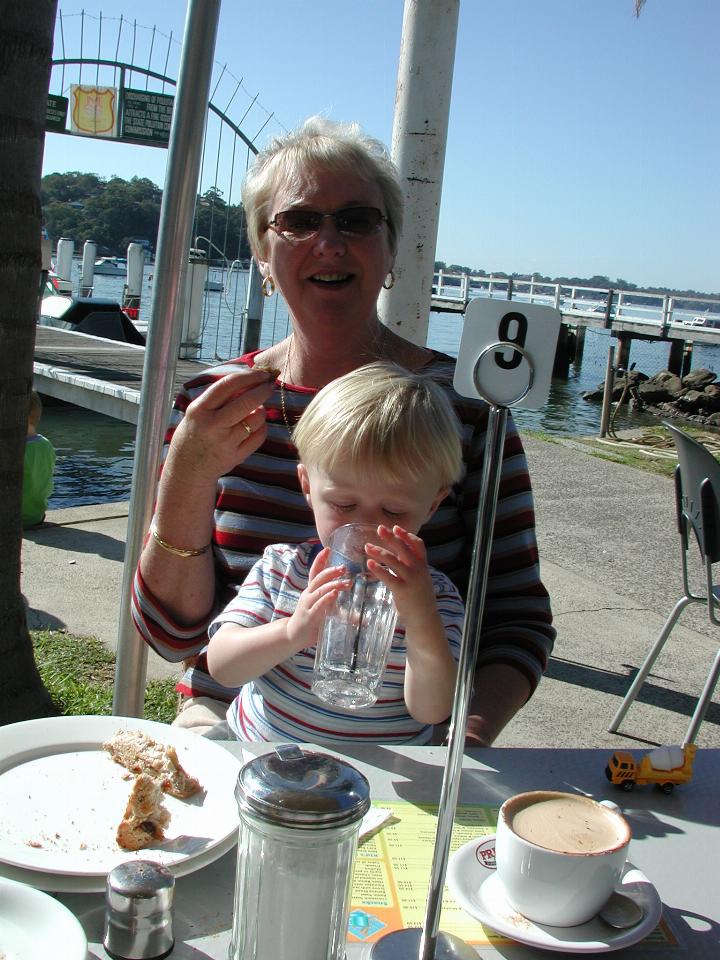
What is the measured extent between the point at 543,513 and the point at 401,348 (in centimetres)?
568

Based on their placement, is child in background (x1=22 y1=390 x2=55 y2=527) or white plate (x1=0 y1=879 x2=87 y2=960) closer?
white plate (x1=0 y1=879 x2=87 y2=960)

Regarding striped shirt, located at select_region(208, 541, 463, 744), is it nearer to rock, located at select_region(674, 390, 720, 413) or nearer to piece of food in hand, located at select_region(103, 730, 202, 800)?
piece of food in hand, located at select_region(103, 730, 202, 800)

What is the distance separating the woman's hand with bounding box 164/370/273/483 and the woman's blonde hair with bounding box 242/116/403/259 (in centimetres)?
67

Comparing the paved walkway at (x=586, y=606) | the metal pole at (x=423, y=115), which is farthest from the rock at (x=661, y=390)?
the metal pole at (x=423, y=115)

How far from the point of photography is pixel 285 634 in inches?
61.4

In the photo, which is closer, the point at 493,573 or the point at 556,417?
the point at 493,573

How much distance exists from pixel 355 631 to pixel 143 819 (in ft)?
1.45

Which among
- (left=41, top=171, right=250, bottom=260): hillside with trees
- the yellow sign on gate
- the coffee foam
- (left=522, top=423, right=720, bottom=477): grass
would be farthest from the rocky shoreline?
the coffee foam

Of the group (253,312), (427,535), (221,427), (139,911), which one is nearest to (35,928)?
(139,911)

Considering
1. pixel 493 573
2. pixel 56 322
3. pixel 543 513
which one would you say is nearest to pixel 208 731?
pixel 493 573

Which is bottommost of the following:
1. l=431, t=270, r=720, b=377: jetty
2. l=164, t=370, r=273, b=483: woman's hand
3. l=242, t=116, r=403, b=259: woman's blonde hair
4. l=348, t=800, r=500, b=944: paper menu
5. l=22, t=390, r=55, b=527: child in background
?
l=22, t=390, r=55, b=527: child in background

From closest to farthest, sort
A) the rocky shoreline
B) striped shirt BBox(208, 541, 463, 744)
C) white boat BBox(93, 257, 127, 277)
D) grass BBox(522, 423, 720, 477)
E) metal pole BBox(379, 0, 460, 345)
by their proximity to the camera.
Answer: striped shirt BBox(208, 541, 463, 744) < metal pole BBox(379, 0, 460, 345) < grass BBox(522, 423, 720, 477) < the rocky shoreline < white boat BBox(93, 257, 127, 277)

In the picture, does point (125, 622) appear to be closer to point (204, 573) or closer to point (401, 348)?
point (204, 573)

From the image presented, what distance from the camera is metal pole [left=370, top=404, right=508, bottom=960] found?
36.2 inches
